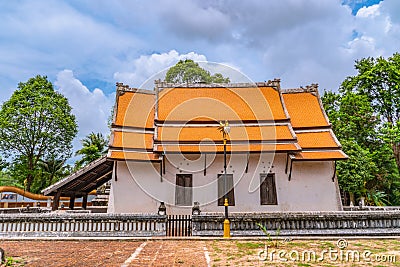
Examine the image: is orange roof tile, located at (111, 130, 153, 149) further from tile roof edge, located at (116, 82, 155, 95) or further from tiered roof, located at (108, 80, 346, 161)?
tile roof edge, located at (116, 82, 155, 95)

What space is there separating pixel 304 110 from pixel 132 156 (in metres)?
10.8

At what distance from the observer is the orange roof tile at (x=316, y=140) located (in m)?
16.7

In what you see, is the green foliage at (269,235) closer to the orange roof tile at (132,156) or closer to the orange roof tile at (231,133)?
the orange roof tile at (231,133)

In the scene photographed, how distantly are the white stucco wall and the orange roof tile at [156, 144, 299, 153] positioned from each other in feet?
2.11

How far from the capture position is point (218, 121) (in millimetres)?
17594

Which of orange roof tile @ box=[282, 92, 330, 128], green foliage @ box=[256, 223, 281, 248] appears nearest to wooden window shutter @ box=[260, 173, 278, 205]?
orange roof tile @ box=[282, 92, 330, 128]

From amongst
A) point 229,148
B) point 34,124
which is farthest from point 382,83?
point 34,124

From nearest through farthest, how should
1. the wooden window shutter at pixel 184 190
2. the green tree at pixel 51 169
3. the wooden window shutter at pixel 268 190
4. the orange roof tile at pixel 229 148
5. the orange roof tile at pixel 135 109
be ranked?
the orange roof tile at pixel 229 148 < the wooden window shutter at pixel 184 190 < the wooden window shutter at pixel 268 190 < the orange roof tile at pixel 135 109 < the green tree at pixel 51 169

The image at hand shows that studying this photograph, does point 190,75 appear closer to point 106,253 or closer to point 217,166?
point 217,166

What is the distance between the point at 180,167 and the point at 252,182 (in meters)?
3.82

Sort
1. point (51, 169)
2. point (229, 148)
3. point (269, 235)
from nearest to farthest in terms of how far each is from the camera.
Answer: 1. point (269, 235)
2. point (229, 148)
3. point (51, 169)

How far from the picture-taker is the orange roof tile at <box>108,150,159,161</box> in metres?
15.1

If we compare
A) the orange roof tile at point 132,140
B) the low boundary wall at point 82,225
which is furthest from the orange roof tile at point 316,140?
the low boundary wall at point 82,225

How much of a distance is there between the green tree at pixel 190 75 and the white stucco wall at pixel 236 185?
2709 centimetres
